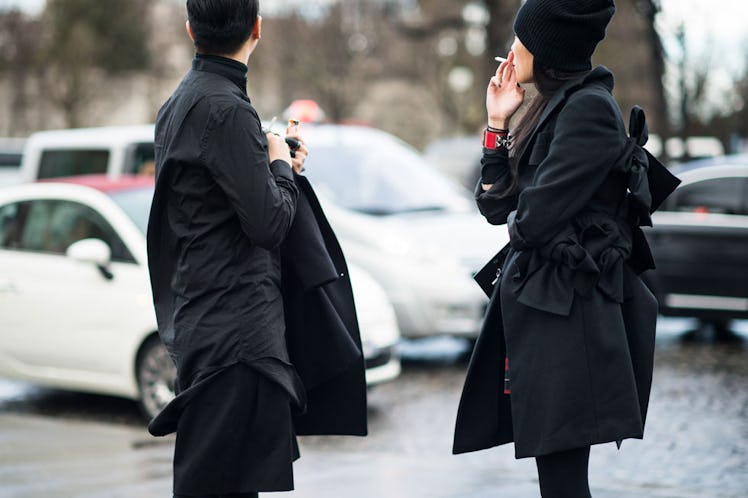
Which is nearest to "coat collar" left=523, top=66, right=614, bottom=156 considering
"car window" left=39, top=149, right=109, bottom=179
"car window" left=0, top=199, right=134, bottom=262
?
"car window" left=0, top=199, right=134, bottom=262

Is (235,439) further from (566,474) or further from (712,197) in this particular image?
(712,197)

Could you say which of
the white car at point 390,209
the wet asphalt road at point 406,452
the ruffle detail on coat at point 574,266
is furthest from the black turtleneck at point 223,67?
the white car at point 390,209

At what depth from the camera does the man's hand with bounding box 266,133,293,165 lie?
3.39 metres

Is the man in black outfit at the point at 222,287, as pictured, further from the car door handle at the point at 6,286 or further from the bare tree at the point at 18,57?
the bare tree at the point at 18,57

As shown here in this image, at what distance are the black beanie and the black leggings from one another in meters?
1.09

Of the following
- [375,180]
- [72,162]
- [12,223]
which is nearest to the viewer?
[12,223]

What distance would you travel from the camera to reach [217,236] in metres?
3.29

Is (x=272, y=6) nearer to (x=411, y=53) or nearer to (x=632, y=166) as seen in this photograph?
(x=411, y=53)

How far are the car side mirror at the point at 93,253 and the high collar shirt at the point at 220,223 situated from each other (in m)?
3.95

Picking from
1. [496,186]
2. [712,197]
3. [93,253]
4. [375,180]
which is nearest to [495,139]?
[496,186]

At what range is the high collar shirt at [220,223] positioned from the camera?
3207mm

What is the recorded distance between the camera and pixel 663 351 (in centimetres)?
1022

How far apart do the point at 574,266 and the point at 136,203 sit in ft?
16.1

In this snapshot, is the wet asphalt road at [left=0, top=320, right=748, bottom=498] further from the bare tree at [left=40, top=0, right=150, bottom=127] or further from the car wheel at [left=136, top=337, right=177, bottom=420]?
the bare tree at [left=40, top=0, right=150, bottom=127]
